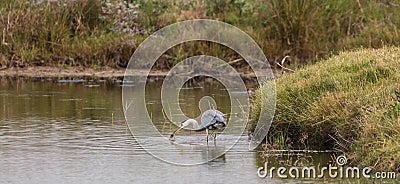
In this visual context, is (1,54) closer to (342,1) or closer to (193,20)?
(193,20)

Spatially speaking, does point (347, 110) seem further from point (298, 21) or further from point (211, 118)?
point (298, 21)

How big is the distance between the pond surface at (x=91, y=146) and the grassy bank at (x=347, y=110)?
1.16 ft

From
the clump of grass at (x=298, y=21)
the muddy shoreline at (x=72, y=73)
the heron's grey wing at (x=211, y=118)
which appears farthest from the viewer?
the clump of grass at (x=298, y=21)

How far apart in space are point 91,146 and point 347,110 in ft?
8.07

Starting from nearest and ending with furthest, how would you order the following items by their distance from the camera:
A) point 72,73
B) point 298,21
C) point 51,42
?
point 72,73 < point 298,21 < point 51,42

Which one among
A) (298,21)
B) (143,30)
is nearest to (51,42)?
(143,30)

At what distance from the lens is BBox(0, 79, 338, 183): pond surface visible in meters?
7.70

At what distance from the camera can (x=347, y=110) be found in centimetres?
856

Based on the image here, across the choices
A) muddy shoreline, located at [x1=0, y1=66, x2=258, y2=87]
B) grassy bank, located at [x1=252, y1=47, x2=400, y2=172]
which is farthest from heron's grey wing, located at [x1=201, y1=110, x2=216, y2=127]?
muddy shoreline, located at [x1=0, y1=66, x2=258, y2=87]

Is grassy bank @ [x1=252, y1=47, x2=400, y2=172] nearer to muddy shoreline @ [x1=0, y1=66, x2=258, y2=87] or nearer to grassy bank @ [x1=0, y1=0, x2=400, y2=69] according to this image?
muddy shoreline @ [x1=0, y1=66, x2=258, y2=87]

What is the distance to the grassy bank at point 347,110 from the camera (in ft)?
25.2

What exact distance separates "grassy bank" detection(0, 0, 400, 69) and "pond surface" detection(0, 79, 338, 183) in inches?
99.6

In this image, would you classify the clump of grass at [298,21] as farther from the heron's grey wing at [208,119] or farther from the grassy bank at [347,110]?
the heron's grey wing at [208,119]

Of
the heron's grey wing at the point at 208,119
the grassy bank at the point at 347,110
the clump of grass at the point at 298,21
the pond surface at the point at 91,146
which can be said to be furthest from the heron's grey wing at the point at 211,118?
the clump of grass at the point at 298,21
